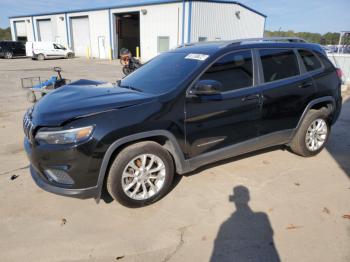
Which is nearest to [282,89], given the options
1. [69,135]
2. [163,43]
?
[69,135]

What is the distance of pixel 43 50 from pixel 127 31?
9.44m

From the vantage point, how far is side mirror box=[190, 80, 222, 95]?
3154mm

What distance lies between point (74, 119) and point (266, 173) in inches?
110

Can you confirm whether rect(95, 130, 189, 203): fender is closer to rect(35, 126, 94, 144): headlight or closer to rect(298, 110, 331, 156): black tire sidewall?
rect(35, 126, 94, 144): headlight

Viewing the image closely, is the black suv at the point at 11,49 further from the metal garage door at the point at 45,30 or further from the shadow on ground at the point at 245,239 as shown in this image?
the shadow on ground at the point at 245,239

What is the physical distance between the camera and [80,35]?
31.8 meters

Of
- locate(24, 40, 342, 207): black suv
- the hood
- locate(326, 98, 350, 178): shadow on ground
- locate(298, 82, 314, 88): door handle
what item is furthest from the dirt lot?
locate(298, 82, 314, 88): door handle

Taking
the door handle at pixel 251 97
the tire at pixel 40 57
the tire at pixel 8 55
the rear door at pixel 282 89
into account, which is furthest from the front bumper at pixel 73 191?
the tire at pixel 8 55

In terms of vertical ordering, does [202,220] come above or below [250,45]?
below

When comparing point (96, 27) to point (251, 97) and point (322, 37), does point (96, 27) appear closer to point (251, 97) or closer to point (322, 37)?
point (251, 97)

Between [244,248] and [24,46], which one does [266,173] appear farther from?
[24,46]

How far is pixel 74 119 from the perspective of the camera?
9.00 ft

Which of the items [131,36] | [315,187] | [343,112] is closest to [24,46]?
[131,36]

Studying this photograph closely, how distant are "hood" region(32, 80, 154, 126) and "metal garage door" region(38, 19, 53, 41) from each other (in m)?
36.9
